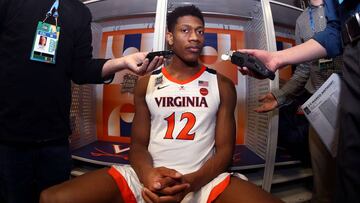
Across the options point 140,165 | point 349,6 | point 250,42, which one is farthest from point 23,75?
point 250,42

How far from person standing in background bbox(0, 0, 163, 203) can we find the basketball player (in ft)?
0.92

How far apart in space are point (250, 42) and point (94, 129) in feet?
6.19

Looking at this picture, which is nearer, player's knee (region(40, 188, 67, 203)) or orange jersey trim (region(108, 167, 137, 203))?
player's knee (region(40, 188, 67, 203))

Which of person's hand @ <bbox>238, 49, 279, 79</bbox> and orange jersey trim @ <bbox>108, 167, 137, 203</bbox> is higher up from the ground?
person's hand @ <bbox>238, 49, 279, 79</bbox>

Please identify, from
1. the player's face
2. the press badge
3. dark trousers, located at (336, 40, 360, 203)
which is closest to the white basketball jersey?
the player's face

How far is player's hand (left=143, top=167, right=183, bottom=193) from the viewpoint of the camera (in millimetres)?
1033

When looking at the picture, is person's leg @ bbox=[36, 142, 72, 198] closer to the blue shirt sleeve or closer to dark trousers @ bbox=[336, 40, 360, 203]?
dark trousers @ bbox=[336, 40, 360, 203]

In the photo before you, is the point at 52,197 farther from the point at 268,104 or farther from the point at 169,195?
the point at 268,104

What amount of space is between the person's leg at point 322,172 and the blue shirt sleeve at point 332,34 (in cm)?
96

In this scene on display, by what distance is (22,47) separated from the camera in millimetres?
1150

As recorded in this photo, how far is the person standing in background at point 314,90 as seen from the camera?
1.64 metres

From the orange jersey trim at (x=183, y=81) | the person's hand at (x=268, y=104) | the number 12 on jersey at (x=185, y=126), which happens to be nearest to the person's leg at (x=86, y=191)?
the number 12 on jersey at (x=185, y=126)

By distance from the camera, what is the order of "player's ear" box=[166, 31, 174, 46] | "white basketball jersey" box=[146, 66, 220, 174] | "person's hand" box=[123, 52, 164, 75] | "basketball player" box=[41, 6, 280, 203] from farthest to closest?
1. "player's ear" box=[166, 31, 174, 46]
2. "white basketball jersey" box=[146, 66, 220, 174]
3. "person's hand" box=[123, 52, 164, 75]
4. "basketball player" box=[41, 6, 280, 203]

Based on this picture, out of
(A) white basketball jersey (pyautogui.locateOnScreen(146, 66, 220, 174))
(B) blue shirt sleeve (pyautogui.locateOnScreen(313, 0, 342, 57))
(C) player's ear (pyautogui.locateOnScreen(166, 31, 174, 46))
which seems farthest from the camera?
(C) player's ear (pyautogui.locateOnScreen(166, 31, 174, 46))
